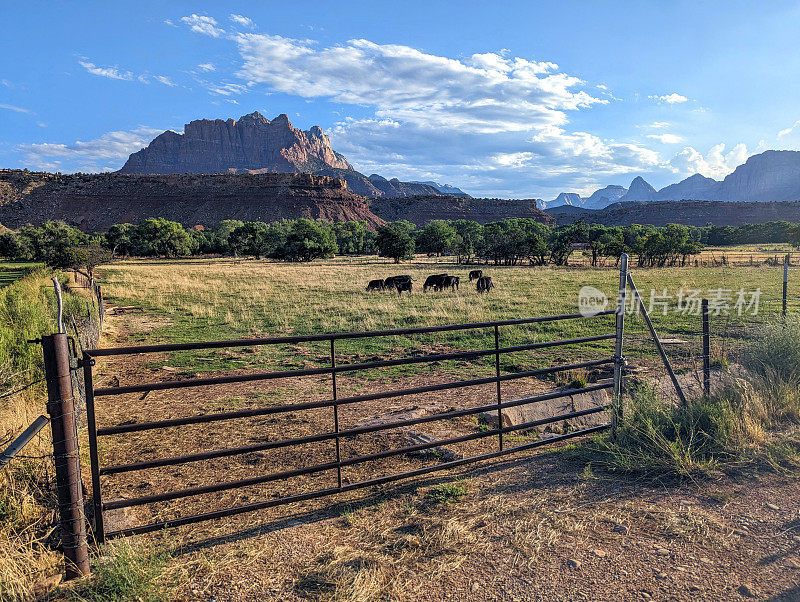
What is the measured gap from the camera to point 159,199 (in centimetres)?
11706

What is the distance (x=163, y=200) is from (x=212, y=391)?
126 metres

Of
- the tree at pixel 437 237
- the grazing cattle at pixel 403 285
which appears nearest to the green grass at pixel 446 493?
the grazing cattle at pixel 403 285

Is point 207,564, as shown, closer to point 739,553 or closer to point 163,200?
point 739,553

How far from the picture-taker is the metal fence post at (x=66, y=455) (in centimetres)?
300

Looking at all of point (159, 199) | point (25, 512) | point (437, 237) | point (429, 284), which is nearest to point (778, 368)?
point (25, 512)

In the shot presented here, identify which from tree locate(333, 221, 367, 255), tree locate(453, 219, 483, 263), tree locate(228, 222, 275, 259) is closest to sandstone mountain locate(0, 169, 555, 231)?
tree locate(333, 221, 367, 255)

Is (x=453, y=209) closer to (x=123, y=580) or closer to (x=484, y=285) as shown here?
(x=484, y=285)

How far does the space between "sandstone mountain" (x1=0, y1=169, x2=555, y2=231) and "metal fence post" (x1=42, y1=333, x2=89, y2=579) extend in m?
116

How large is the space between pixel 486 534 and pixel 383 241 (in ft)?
185

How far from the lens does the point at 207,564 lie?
318 cm

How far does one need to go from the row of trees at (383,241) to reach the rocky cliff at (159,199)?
29887 mm

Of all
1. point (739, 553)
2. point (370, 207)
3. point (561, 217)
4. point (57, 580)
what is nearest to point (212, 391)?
point (57, 580)

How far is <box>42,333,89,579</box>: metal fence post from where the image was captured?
9.85ft
